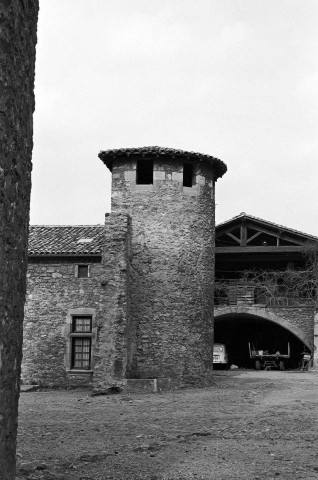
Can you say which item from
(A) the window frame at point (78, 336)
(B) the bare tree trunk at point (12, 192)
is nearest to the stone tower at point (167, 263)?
(A) the window frame at point (78, 336)

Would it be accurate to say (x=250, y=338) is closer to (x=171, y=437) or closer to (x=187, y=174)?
(x=187, y=174)

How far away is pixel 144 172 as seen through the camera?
22.0 metres

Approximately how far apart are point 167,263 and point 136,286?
123cm

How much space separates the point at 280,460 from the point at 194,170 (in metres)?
14.0

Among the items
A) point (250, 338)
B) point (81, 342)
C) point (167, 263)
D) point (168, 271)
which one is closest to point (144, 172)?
point (167, 263)

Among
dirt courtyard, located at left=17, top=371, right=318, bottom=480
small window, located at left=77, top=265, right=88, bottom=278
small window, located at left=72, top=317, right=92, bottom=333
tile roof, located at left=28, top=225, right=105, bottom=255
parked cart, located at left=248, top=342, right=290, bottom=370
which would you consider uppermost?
tile roof, located at left=28, top=225, right=105, bottom=255

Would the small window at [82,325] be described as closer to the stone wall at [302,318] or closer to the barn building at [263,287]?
the barn building at [263,287]

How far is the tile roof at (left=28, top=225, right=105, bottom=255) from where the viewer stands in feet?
72.3

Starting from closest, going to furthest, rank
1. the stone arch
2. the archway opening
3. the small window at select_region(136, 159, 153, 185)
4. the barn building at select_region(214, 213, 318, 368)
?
the small window at select_region(136, 159, 153, 185) < the stone arch < the barn building at select_region(214, 213, 318, 368) < the archway opening

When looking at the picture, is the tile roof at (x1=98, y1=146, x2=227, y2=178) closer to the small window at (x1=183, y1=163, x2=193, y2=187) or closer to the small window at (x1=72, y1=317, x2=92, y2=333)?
the small window at (x1=183, y1=163, x2=193, y2=187)

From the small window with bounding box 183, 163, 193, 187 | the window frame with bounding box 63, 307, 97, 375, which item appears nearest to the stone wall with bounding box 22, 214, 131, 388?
the window frame with bounding box 63, 307, 97, 375

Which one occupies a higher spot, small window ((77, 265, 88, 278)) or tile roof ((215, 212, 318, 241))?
tile roof ((215, 212, 318, 241))

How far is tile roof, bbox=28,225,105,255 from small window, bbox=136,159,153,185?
274cm

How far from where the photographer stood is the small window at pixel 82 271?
2209 centimetres
